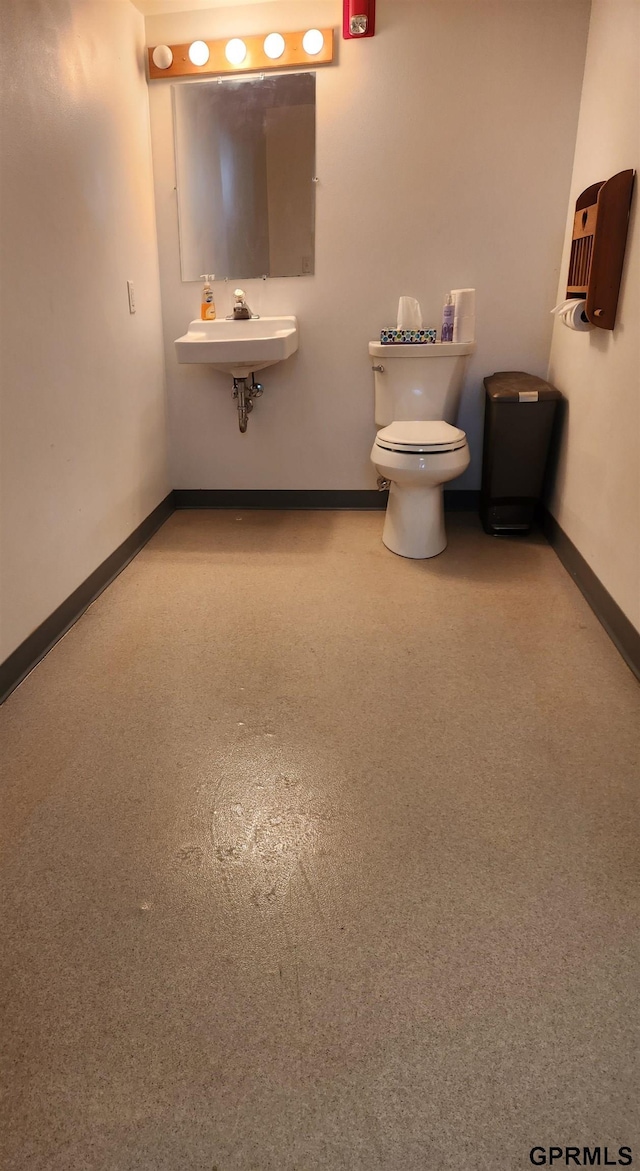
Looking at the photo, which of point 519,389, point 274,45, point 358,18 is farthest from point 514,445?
point 274,45

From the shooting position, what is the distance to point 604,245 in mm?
2184

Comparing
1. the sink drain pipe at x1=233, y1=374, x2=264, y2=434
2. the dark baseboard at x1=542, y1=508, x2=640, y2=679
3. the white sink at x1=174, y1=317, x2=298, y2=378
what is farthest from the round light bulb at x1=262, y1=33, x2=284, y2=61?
the dark baseboard at x1=542, y1=508, x2=640, y2=679

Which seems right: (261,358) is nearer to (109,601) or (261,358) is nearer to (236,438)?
(236,438)

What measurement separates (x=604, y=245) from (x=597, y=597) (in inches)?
45.1

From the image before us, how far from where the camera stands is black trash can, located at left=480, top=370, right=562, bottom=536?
2.79 metres

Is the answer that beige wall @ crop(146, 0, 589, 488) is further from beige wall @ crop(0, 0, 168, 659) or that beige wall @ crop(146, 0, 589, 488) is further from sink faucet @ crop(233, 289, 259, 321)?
beige wall @ crop(0, 0, 168, 659)

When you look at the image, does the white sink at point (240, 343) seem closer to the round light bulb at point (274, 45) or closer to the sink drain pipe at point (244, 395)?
the sink drain pipe at point (244, 395)

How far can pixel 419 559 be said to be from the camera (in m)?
2.85

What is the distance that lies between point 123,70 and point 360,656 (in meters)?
2.44

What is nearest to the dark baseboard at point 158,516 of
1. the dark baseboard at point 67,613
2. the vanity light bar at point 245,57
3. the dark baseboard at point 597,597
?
the dark baseboard at point 67,613

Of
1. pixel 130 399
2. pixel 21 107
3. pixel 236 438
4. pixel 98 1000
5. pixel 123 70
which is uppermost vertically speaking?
pixel 123 70

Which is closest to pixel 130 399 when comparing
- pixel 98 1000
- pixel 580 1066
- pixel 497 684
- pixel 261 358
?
pixel 261 358

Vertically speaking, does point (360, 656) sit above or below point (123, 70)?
below

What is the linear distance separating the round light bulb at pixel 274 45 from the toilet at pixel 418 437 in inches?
47.7
